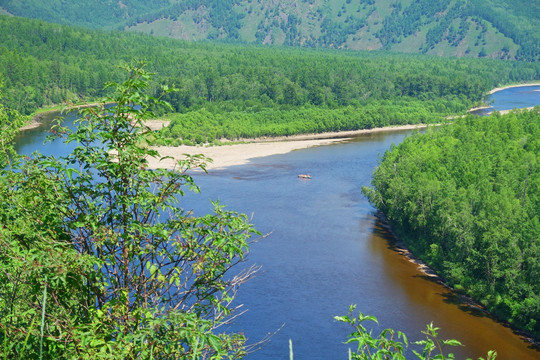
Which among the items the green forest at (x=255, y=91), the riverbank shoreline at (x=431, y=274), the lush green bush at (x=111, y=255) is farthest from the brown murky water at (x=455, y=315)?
the green forest at (x=255, y=91)

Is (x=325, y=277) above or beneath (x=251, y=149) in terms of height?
above

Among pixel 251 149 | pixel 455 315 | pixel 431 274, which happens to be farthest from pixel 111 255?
pixel 251 149

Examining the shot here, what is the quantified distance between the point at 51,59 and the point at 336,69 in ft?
249

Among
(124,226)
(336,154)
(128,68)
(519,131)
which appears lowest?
(336,154)

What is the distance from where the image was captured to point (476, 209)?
2281 inches

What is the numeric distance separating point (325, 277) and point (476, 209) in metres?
14.4

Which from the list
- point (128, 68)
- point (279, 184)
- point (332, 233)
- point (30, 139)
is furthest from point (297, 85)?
point (128, 68)

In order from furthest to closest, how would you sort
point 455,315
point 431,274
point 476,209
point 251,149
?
point 251,149
point 476,209
point 431,274
point 455,315

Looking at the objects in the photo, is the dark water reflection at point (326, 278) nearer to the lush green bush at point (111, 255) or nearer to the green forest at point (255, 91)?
the lush green bush at point (111, 255)

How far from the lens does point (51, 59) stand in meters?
185

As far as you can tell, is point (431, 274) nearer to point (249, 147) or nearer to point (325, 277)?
point (325, 277)

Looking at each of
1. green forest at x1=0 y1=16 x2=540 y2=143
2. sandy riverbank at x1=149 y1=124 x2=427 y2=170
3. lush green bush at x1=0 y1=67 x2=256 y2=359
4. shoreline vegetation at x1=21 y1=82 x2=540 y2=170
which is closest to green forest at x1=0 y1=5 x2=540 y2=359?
lush green bush at x1=0 y1=67 x2=256 y2=359

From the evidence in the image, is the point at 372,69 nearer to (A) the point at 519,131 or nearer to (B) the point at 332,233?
(A) the point at 519,131

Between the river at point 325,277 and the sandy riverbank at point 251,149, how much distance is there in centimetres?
1219
